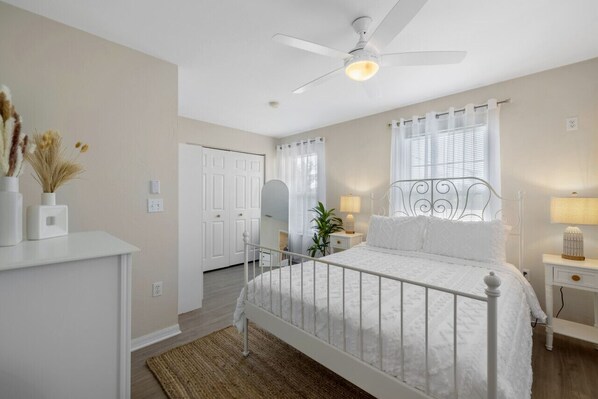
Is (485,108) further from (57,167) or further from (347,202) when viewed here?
(57,167)

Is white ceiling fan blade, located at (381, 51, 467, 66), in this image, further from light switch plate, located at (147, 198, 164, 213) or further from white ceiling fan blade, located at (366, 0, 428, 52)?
light switch plate, located at (147, 198, 164, 213)

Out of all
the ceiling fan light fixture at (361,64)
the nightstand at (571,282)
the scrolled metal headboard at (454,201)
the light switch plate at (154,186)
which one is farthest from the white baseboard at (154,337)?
the nightstand at (571,282)

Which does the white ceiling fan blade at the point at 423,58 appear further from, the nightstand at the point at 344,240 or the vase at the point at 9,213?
the nightstand at the point at 344,240

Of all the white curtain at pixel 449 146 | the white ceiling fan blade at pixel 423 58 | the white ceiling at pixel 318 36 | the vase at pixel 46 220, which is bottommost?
the vase at pixel 46 220

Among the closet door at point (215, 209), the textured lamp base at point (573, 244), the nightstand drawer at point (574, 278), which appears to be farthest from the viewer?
the closet door at point (215, 209)

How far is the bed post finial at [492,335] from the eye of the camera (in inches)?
34.7

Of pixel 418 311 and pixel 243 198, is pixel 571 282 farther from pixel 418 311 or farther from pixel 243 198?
pixel 243 198

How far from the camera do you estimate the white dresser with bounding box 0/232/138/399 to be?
2.64ft

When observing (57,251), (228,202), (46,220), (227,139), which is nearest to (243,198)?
(228,202)

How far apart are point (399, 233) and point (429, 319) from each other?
1.51 m

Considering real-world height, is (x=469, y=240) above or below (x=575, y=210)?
below

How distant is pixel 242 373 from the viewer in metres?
1.80

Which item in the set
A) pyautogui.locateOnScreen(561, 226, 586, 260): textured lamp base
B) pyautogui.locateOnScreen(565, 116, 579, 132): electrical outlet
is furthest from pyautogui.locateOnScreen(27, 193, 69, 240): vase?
pyautogui.locateOnScreen(565, 116, 579, 132): electrical outlet

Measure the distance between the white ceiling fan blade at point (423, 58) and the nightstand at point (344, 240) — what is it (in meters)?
2.26
